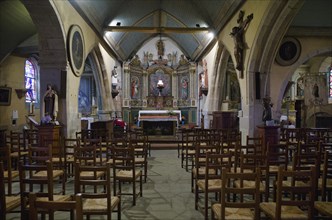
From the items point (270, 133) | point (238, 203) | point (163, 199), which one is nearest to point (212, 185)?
point (163, 199)

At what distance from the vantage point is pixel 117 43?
14273 millimetres

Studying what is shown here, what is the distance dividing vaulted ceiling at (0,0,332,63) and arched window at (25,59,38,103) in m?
1.21

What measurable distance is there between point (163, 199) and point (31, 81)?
10.9m

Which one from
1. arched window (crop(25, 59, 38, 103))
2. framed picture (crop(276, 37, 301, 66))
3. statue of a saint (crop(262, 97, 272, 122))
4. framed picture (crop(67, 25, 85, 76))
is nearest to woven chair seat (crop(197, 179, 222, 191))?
statue of a saint (crop(262, 97, 272, 122))

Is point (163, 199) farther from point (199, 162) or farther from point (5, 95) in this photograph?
point (5, 95)

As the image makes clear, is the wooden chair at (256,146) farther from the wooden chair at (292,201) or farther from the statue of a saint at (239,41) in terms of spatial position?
the statue of a saint at (239,41)

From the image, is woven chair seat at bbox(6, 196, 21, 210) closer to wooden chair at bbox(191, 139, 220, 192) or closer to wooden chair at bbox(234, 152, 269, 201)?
wooden chair at bbox(191, 139, 220, 192)

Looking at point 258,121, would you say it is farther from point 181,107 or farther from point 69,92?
point 181,107

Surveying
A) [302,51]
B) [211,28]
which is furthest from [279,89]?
[211,28]

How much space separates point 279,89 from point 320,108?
6.68 metres

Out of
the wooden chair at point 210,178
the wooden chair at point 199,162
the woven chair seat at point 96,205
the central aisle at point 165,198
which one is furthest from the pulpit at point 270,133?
the woven chair seat at point 96,205

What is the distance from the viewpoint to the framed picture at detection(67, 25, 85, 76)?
7.82 metres

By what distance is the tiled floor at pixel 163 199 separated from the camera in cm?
374

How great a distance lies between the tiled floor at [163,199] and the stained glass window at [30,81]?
8.49 meters
